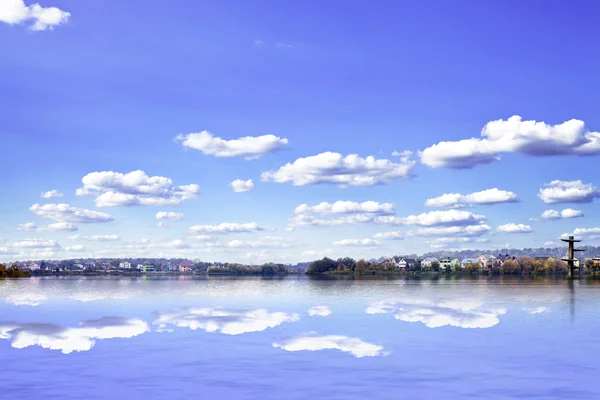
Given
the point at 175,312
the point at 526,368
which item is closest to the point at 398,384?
the point at 526,368

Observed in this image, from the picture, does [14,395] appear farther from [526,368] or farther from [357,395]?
[526,368]

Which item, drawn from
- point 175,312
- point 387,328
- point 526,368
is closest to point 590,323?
point 387,328

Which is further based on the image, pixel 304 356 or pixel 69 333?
pixel 69 333

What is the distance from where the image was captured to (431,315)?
56.5 metres

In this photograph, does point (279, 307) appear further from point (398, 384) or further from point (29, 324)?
point (398, 384)

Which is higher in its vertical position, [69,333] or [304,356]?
[304,356]

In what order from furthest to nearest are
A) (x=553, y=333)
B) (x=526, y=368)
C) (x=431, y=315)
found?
(x=431, y=315) → (x=553, y=333) → (x=526, y=368)

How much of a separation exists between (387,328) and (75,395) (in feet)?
87.5

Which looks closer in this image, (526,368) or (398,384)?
(398,384)

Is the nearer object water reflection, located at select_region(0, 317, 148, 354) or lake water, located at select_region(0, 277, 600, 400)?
lake water, located at select_region(0, 277, 600, 400)

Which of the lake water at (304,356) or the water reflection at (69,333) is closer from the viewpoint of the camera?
the lake water at (304,356)

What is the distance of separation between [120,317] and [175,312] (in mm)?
6586

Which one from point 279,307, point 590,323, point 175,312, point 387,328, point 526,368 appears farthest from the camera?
point 279,307

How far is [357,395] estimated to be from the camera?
84.5 ft
